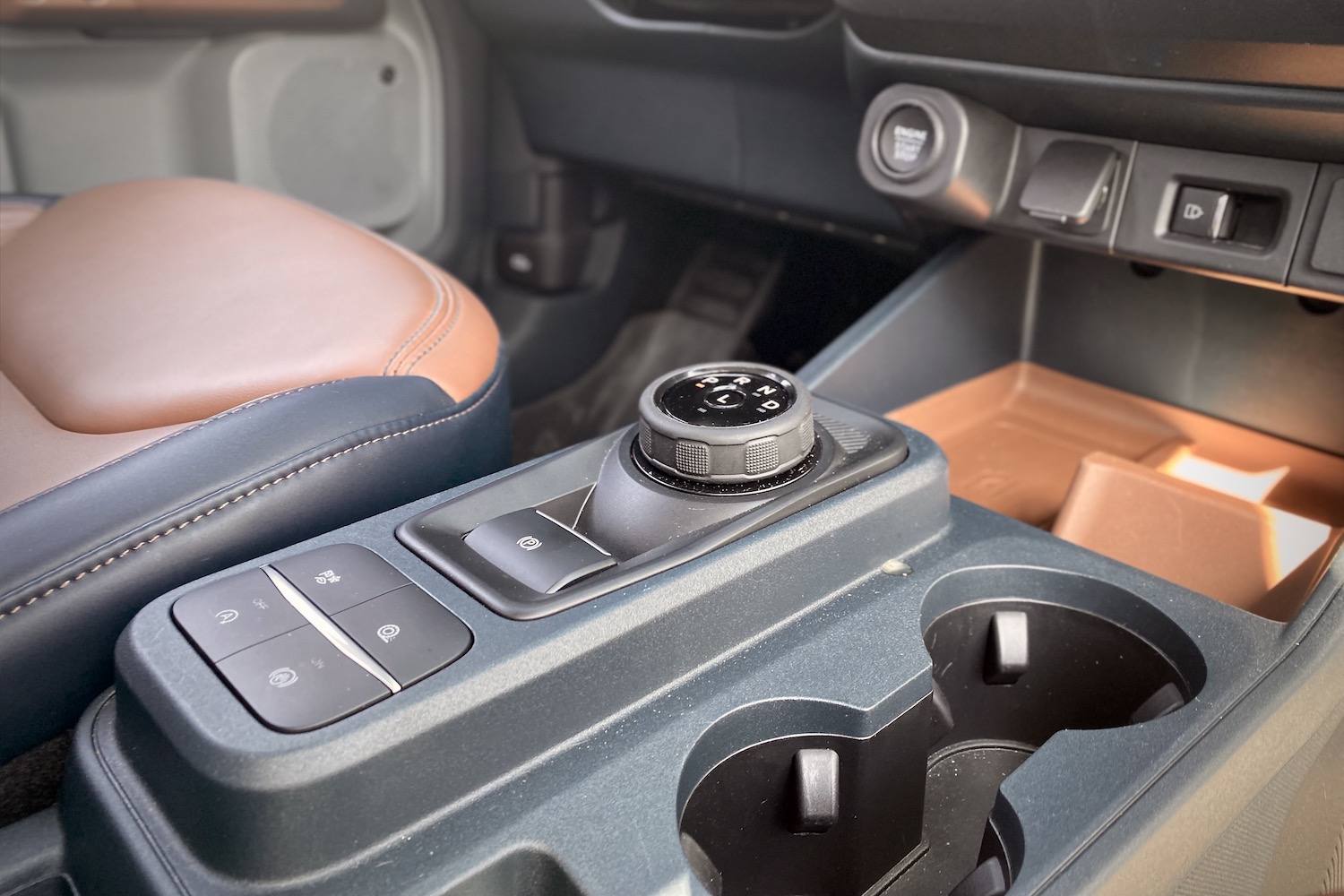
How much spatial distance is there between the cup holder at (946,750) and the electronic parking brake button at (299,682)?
16 cm

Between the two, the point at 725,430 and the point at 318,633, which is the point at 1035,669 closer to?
the point at 725,430

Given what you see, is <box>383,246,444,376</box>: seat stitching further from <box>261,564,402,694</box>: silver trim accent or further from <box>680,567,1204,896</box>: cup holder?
<box>680,567,1204,896</box>: cup holder

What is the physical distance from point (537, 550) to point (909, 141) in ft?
1.70

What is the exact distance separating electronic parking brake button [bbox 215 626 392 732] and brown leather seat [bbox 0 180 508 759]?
0.44 ft

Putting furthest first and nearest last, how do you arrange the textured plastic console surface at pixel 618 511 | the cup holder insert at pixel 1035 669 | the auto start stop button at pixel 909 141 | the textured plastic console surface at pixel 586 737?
the auto start stop button at pixel 909 141
the cup holder insert at pixel 1035 669
the textured plastic console surface at pixel 618 511
the textured plastic console surface at pixel 586 737

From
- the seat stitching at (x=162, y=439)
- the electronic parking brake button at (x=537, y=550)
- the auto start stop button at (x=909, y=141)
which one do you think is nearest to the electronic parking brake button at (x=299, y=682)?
the electronic parking brake button at (x=537, y=550)

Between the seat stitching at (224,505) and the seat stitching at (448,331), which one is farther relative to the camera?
the seat stitching at (448,331)

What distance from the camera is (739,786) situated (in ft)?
1.77

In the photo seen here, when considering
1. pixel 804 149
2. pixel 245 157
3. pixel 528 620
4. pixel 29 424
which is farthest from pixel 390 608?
pixel 245 157

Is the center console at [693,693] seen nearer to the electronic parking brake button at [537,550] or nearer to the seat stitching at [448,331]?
the electronic parking brake button at [537,550]

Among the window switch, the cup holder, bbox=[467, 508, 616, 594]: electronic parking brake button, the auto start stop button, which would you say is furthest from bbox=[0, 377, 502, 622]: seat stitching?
the window switch

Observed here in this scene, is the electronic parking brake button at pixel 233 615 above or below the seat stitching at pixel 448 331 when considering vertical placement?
below

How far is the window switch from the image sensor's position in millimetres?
A: 766

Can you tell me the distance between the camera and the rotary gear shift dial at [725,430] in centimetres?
59
